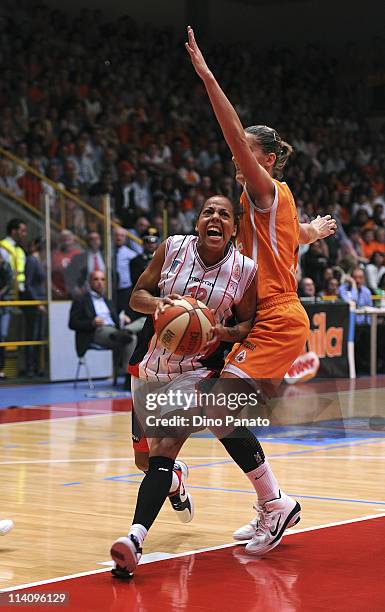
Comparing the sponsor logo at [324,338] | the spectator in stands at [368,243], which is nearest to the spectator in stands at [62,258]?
the sponsor logo at [324,338]

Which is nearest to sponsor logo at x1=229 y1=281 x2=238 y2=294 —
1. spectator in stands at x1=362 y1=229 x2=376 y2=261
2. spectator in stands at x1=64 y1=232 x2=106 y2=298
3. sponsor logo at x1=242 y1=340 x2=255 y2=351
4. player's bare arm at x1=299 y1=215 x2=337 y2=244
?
sponsor logo at x1=242 y1=340 x2=255 y2=351

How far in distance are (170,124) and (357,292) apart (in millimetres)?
6421

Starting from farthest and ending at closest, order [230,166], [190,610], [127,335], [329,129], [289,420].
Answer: [329,129] → [230,166] → [127,335] → [289,420] → [190,610]

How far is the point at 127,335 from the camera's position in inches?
562

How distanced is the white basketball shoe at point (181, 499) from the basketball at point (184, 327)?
1.12 meters

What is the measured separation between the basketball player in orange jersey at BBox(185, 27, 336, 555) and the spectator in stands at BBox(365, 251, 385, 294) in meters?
12.7

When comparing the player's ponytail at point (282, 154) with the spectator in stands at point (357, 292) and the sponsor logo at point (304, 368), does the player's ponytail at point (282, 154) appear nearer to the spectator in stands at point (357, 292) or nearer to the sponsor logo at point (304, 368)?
the sponsor logo at point (304, 368)

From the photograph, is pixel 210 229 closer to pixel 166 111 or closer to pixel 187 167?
pixel 187 167

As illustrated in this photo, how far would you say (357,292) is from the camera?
16.7 m

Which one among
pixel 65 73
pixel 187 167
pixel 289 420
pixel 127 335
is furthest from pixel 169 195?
pixel 289 420

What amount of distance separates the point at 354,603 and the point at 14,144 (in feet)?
46.5

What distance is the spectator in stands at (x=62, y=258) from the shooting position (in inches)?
602

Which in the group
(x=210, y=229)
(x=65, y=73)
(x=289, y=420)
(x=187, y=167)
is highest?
(x=65, y=73)

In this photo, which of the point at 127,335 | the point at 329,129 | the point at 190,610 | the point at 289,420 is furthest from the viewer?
the point at 329,129
